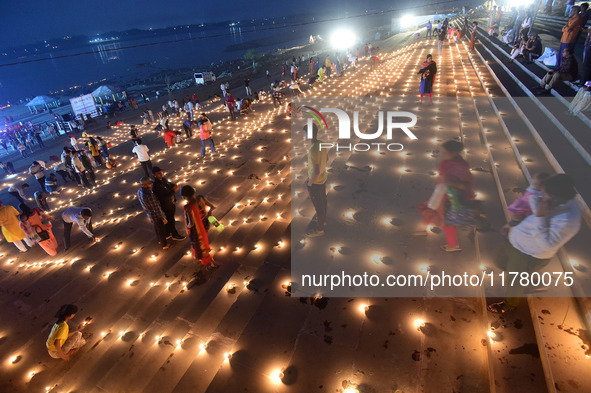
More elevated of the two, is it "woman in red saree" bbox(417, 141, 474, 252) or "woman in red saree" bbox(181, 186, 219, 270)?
"woman in red saree" bbox(417, 141, 474, 252)

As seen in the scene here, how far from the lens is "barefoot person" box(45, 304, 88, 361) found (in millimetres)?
3418

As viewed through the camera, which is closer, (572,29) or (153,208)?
(153,208)

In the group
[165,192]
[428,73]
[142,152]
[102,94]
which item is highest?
[428,73]

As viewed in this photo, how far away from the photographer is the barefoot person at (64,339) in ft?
11.2

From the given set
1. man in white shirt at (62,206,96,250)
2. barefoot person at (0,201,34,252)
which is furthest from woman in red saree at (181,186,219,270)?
barefoot person at (0,201,34,252)

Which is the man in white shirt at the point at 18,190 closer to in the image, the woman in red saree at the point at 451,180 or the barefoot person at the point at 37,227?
the barefoot person at the point at 37,227

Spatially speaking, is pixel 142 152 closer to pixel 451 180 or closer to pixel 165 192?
pixel 165 192

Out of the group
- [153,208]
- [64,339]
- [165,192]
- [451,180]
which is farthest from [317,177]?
[64,339]

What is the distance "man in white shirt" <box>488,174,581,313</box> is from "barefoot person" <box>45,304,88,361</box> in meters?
5.15

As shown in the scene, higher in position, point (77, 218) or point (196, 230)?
point (196, 230)

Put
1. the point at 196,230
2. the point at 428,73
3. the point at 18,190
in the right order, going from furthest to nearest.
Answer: the point at 428,73, the point at 18,190, the point at 196,230

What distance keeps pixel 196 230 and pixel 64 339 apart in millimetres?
2092

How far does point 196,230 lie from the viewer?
A: 425 cm

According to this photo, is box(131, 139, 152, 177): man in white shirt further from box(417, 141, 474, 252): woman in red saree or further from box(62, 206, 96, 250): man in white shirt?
box(417, 141, 474, 252): woman in red saree
